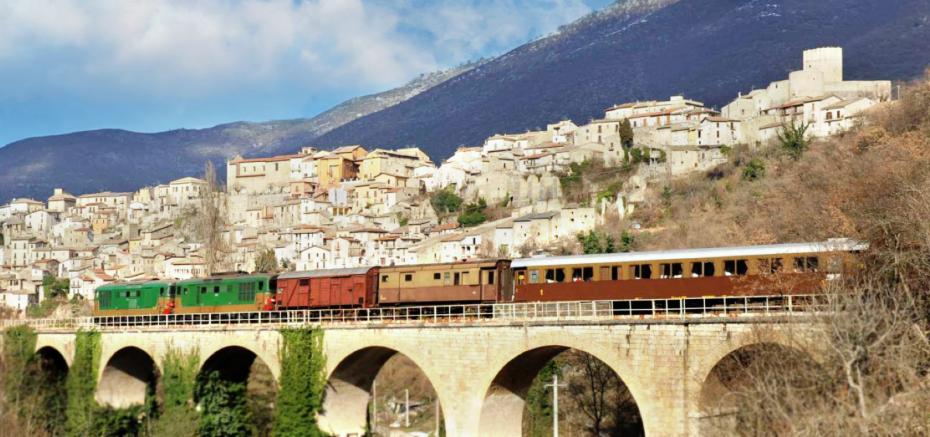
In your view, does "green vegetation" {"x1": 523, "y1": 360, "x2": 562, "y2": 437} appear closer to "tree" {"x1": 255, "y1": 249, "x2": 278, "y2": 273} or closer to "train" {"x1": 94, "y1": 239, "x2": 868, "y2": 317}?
"train" {"x1": 94, "y1": 239, "x2": 868, "y2": 317}

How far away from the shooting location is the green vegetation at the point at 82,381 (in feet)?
166

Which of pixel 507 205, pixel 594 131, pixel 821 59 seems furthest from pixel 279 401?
pixel 821 59

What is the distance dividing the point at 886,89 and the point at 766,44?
89877mm

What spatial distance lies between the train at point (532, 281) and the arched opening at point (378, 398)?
270 cm

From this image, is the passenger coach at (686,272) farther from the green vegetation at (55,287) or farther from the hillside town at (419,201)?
the green vegetation at (55,287)

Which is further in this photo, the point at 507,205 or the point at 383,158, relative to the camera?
the point at 383,158

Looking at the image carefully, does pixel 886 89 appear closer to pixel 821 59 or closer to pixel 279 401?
pixel 821 59

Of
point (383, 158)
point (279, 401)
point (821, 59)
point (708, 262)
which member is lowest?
point (279, 401)

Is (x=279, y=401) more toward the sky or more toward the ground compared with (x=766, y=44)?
more toward the ground

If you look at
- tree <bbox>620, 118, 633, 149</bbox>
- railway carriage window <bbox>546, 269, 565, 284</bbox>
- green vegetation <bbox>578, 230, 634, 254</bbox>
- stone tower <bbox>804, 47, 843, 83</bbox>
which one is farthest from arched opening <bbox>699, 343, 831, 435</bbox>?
stone tower <bbox>804, 47, 843, 83</bbox>

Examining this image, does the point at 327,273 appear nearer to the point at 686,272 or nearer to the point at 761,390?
the point at 686,272

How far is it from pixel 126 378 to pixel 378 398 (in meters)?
16.2

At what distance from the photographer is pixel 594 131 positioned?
398ft

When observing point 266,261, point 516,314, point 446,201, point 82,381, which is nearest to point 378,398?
point 82,381
